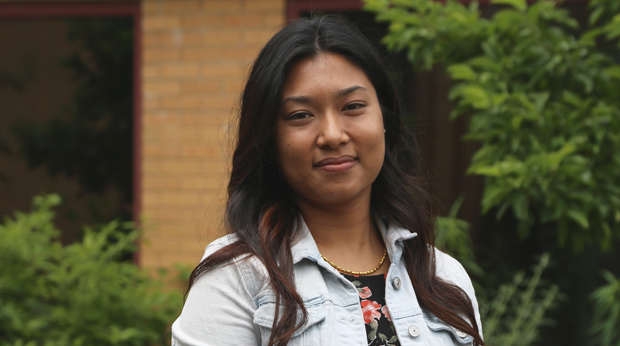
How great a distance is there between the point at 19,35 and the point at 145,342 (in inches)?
95.9

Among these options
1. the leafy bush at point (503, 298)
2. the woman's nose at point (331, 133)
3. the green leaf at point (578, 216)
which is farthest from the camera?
the leafy bush at point (503, 298)

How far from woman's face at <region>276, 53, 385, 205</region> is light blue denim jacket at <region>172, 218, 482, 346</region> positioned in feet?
0.51

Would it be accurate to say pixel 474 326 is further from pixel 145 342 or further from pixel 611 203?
pixel 145 342

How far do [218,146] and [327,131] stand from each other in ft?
9.55

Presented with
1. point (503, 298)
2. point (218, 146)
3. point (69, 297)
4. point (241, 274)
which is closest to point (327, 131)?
point (241, 274)

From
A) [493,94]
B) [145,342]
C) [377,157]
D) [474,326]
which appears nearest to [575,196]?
[493,94]

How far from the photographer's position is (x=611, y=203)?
9.36 feet

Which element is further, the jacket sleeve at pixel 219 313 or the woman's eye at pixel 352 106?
the woman's eye at pixel 352 106

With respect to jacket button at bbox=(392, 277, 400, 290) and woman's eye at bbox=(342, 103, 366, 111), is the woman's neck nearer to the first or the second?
jacket button at bbox=(392, 277, 400, 290)

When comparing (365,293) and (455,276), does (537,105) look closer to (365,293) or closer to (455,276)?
(455,276)

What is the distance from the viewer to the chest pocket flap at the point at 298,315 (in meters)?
1.47

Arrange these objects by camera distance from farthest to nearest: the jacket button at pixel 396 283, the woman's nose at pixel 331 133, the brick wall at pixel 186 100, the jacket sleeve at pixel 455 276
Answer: the brick wall at pixel 186 100 → the jacket sleeve at pixel 455 276 → the jacket button at pixel 396 283 → the woman's nose at pixel 331 133

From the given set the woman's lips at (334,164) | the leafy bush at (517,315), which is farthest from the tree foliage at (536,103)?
the woman's lips at (334,164)

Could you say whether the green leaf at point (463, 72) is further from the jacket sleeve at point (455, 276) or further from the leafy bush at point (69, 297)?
the leafy bush at point (69, 297)
